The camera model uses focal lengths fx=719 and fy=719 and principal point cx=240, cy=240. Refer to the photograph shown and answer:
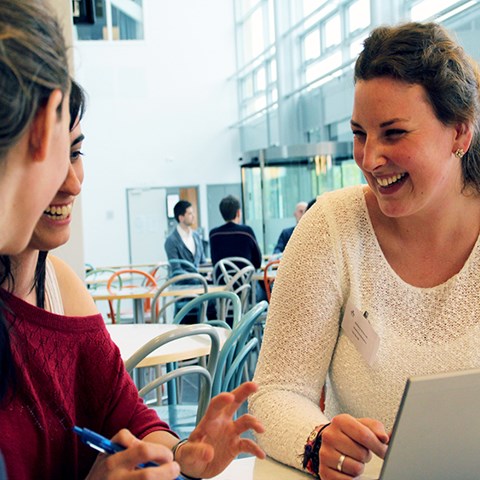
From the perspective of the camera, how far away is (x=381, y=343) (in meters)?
1.39

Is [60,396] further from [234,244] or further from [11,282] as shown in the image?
[234,244]

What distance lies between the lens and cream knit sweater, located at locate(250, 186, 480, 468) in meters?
1.37

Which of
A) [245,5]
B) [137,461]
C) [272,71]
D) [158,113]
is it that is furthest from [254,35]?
[137,461]

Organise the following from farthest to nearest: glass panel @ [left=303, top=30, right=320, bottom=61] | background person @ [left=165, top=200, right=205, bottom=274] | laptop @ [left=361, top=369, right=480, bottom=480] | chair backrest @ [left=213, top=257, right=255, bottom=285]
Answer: glass panel @ [left=303, top=30, right=320, bottom=61] < background person @ [left=165, top=200, right=205, bottom=274] < chair backrest @ [left=213, top=257, right=255, bottom=285] < laptop @ [left=361, top=369, right=480, bottom=480]

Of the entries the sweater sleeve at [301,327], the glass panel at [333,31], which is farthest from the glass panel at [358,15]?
the sweater sleeve at [301,327]

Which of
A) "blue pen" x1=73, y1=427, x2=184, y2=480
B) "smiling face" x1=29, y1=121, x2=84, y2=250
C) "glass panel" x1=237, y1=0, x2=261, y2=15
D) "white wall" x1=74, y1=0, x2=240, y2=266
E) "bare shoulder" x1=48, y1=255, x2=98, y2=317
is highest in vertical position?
"glass panel" x1=237, y1=0, x2=261, y2=15

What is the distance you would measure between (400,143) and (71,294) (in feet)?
2.20

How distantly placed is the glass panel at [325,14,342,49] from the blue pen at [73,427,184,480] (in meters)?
8.76

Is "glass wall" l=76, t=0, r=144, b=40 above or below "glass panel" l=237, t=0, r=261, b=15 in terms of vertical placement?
below

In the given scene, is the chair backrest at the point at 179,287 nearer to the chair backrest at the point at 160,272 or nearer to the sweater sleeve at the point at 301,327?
the chair backrest at the point at 160,272

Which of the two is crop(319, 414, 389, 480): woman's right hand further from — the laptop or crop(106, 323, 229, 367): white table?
crop(106, 323, 229, 367): white table

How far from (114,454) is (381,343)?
0.66m

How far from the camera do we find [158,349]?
2244 millimetres

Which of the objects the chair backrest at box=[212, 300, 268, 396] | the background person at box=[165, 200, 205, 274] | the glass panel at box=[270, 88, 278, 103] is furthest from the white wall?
the chair backrest at box=[212, 300, 268, 396]
